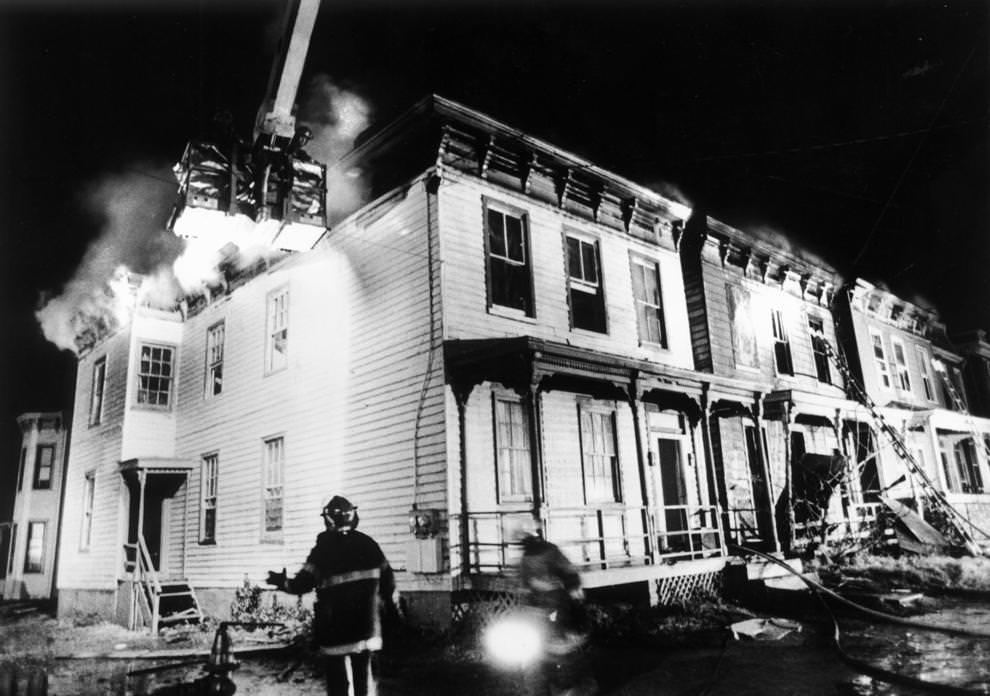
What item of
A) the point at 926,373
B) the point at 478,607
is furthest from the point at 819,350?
the point at 478,607

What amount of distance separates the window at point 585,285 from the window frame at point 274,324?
686 cm

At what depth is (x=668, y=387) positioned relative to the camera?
12930 mm

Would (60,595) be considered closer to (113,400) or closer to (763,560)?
(113,400)

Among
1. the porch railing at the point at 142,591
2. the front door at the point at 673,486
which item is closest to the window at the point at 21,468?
the porch railing at the point at 142,591

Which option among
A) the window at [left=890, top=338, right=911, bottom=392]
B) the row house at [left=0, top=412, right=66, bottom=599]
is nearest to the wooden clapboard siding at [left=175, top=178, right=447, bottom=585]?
the row house at [left=0, top=412, right=66, bottom=599]

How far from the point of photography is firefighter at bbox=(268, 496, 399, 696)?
16.4 feet

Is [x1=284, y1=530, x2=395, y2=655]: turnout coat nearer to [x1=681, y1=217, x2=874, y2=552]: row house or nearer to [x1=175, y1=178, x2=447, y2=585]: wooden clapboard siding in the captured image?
[x1=175, y1=178, x2=447, y2=585]: wooden clapboard siding

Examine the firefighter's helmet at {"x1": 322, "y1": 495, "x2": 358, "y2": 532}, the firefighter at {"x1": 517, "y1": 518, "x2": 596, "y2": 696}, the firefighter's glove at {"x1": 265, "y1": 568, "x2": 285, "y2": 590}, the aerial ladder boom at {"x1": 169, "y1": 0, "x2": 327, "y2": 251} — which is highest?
the aerial ladder boom at {"x1": 169, "y1": 0, "x2": 327, "y2": 251}

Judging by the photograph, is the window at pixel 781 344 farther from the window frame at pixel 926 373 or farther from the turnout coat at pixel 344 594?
the turnout coat at pixel 344 594

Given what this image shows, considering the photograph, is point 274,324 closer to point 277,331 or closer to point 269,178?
point 277,331

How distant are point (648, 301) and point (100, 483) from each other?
16.7 meters

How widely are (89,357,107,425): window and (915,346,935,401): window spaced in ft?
101

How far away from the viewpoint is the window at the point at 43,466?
3012cm

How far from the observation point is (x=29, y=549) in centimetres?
2947
